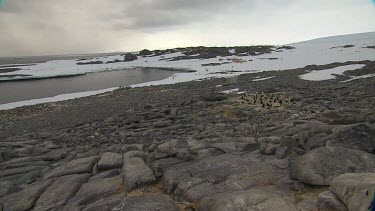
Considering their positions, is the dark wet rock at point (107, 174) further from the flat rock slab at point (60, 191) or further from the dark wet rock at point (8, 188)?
the dark wet rock at point (8, 188)

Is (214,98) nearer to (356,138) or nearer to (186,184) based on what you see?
(356,138)

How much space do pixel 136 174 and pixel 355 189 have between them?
12.8 feet

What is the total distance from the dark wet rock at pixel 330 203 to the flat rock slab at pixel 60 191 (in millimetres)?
4568

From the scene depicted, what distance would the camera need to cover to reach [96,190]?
579 centimetres

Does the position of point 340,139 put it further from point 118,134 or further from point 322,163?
point 118,134

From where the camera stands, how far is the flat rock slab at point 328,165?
4.58 metres

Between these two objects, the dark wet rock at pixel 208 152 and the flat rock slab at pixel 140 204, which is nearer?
the flat rock slab at pixel 140 204

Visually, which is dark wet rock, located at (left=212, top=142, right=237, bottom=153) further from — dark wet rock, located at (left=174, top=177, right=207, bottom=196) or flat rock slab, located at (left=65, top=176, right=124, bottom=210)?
flat rock slab, located at (left=65, top=176, right=124, bottom=210)

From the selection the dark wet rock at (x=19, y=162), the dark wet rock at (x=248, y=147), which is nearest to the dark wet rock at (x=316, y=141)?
the dark wet rock at (x=248, y=147)

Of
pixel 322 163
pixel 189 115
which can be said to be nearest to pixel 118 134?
pixel 189 115

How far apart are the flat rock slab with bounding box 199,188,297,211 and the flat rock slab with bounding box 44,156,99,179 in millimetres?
3783

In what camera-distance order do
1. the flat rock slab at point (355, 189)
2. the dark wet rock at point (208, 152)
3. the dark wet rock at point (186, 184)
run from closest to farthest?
the flat rock slab at point (355, 189)
the dark wet rock at point (186, 184)
the dark wet rock at point (208, 152)

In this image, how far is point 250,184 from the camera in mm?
5129

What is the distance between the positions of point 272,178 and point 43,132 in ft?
37.7
